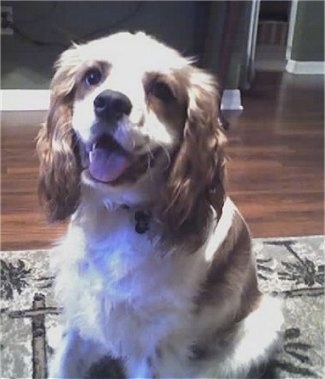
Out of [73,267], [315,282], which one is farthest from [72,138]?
[315,282]

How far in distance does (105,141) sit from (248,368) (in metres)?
0.59

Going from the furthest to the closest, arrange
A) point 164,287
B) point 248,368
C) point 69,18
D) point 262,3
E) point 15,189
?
point 262,3, point 69,18, point 15,189, point 248,368, point 164,287

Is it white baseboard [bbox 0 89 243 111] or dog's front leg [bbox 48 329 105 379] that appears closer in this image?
dog's front leg [bbox 48 329 105 379]

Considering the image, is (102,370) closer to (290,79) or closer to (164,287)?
(164,287)

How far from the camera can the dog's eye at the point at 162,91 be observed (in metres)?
1.00

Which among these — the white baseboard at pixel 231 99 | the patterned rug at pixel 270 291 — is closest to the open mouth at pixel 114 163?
the patterned rug at pixel 270 291

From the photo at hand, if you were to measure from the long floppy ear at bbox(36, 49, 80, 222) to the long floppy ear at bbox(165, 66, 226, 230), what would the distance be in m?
0.17

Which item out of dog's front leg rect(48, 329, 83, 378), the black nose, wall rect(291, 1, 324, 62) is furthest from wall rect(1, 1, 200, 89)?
the black nose

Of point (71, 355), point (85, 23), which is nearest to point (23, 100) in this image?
point (85, 23)

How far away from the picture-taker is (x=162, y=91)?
1.01 metres

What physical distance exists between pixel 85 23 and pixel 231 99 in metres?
0.89

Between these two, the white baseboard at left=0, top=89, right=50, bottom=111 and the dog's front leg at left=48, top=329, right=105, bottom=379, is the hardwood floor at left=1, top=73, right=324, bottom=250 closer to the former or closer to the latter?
the white baseboard at left=0, top=89, right=50, bottom=111

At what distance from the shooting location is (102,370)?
1389 millimetres

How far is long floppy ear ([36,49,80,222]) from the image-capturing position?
107 cm
